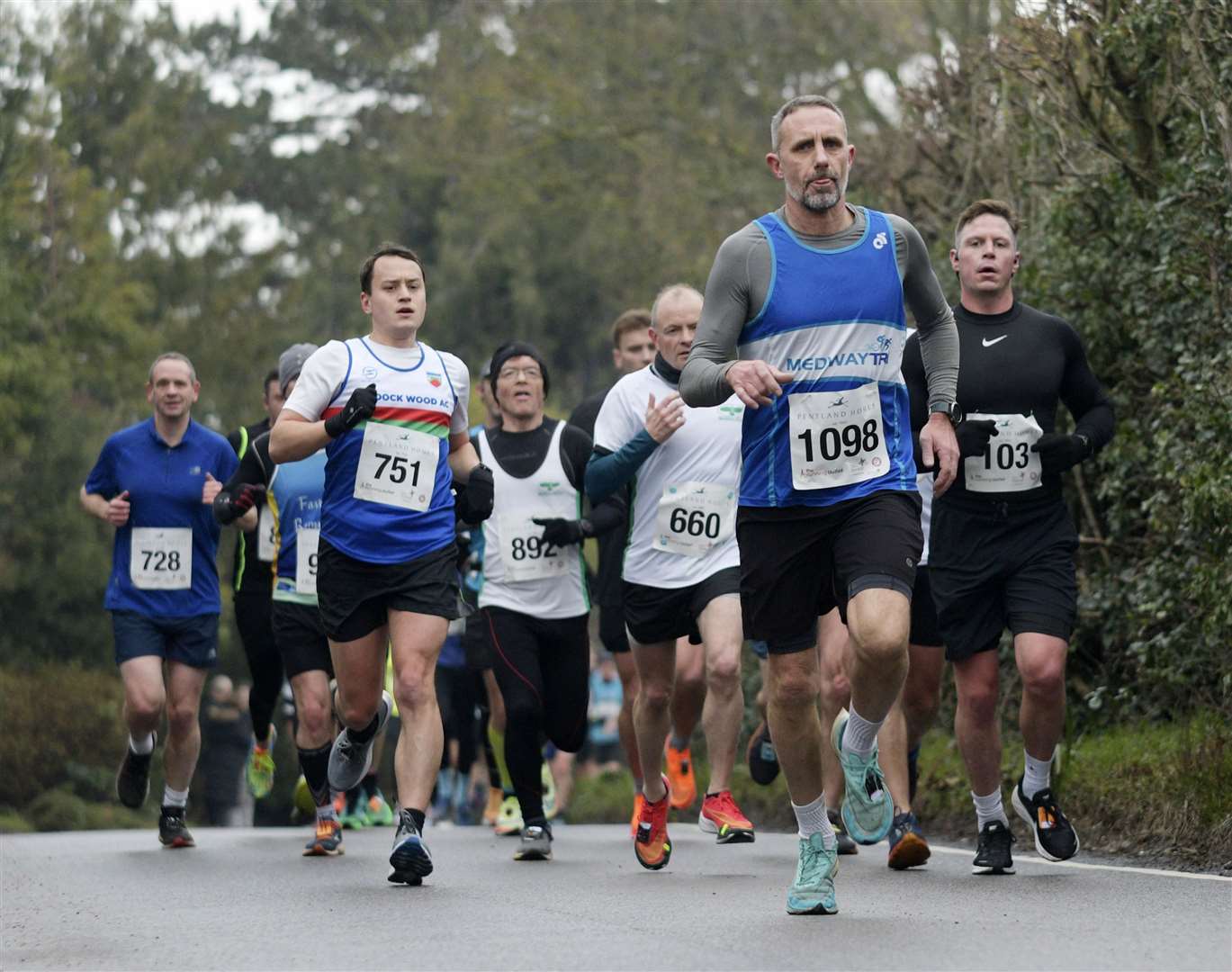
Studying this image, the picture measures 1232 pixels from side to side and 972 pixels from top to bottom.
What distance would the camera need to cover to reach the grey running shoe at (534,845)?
10.9m

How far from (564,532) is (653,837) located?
1707 millimetres

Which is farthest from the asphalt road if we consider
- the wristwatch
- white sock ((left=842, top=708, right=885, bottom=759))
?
the wristwatch

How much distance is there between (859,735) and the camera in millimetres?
7625

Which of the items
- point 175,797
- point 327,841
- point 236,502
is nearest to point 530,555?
point 236,502

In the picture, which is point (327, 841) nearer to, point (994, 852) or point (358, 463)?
point (358, 463)

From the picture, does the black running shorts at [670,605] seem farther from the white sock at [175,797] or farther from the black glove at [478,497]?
the white sock at [175,797]

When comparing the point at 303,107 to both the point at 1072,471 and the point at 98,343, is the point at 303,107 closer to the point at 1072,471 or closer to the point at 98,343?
the point at 98,343

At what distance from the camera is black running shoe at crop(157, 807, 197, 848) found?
1271 centimetres

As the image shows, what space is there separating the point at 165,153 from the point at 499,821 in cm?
2885

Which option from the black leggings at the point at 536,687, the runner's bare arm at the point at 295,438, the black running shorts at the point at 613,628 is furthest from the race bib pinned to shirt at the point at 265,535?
the runner's bare arm at the point at 295,438

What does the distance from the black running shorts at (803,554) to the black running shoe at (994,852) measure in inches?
71.2

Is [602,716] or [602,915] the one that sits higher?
[602,716]

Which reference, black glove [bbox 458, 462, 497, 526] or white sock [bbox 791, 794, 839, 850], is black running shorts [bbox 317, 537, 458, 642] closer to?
black glove [bbox 458, 462, 497, 526]

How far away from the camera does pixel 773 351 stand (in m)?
7.62
